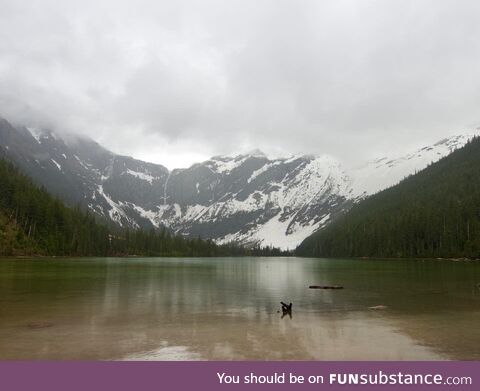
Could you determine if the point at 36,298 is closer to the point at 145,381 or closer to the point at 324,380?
the point at 145,381

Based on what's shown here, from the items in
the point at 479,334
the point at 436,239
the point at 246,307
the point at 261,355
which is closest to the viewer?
the point at 261,355

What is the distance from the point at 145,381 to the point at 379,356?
388 inches

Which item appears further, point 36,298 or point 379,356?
point 36,298

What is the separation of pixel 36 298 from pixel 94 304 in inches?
278

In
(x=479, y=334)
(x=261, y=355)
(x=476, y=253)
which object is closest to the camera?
(x=261, y=355)

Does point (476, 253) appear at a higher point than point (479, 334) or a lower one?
higher

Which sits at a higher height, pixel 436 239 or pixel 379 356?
pixel 436 239

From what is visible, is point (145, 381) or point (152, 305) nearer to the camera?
point (145, 381)

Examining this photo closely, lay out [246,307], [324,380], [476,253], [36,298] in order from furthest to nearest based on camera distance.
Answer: [476,253], [36,298], [246,307], [324,380]

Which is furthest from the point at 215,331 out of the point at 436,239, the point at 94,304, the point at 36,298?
the point at 436,239

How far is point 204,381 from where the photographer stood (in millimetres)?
15820

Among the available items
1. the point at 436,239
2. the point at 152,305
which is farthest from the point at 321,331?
the point at 436,239

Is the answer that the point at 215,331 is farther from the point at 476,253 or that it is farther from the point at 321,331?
the point at 476,253

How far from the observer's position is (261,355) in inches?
749
